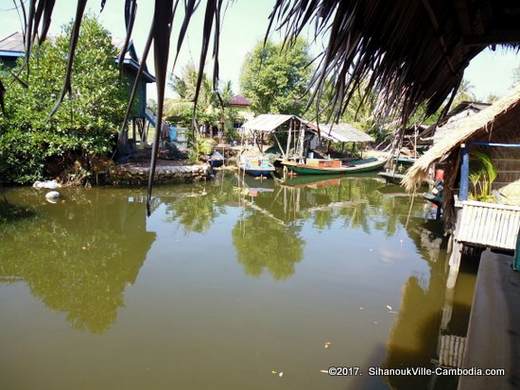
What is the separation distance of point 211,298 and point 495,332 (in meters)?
4.55

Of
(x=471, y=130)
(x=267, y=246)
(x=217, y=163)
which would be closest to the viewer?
(x=471, y=130)

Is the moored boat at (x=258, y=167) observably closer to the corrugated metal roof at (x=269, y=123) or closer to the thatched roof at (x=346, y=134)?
the corrugated metal roof at (x=269, y=123)

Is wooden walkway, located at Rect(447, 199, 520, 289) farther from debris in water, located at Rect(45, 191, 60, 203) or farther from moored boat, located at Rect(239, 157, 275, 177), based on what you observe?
moored boat, located at Rect(239, 157, 275, 177)

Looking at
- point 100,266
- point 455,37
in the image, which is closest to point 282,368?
point 455,37

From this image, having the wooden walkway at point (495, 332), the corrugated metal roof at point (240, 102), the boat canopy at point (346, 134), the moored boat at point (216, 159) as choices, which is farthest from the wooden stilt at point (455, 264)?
the corrugated metal roof at point (240, 102)

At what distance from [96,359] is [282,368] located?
2140mm

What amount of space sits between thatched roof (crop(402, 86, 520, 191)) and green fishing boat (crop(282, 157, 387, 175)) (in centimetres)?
1132

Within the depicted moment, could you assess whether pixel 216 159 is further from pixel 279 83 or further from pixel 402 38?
pixel 402 38

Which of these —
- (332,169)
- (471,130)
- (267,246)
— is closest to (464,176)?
(471,130)

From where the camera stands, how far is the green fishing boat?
1830 centimetres

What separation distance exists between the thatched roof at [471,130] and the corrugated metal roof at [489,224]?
94 cm

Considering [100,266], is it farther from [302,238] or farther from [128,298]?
[302,238]

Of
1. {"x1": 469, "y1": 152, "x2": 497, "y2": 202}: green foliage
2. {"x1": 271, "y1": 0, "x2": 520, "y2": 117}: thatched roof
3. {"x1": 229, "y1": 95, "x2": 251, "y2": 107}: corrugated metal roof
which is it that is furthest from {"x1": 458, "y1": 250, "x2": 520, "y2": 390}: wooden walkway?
{"x1": 229, "y1": 95, "x2": 251, "y2": 107}: corrugated metal roof

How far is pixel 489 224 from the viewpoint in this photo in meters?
5.90
